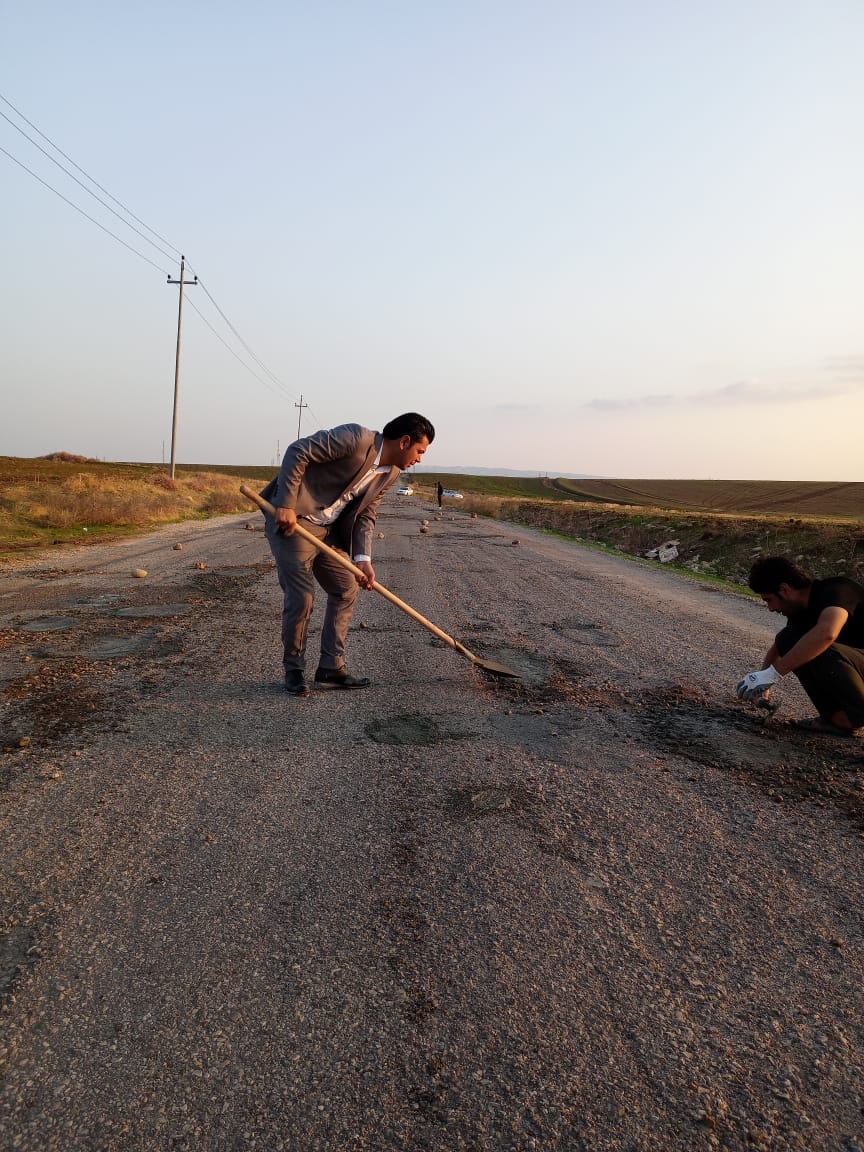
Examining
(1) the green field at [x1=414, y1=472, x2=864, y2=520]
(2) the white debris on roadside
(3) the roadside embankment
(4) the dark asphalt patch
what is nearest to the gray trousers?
(4) the dark asphalt patch

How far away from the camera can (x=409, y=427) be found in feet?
15.4

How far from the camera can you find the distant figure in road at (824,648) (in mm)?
4020

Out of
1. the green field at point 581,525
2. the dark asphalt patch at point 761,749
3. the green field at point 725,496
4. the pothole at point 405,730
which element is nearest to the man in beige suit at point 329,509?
the pothole at point 405,730

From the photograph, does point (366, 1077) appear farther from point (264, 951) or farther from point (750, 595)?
point (750, 595)

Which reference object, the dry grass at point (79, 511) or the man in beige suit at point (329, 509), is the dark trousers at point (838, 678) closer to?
the man in beige suit at point (329, 509)

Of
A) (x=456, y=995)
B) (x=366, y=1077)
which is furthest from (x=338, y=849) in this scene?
(x=366, y=1077)

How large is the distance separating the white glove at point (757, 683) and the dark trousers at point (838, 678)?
136 millimetres

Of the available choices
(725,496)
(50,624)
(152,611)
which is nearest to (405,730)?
(50,624)

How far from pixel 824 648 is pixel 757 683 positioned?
0.45m

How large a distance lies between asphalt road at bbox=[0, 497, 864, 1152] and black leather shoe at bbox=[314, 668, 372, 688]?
200mm

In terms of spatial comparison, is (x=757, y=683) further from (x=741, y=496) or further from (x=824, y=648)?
(x=741, y=496)

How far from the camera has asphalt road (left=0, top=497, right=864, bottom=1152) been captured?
1.62 m

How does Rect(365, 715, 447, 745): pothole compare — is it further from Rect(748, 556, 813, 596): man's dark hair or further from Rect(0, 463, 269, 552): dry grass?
Rect(0, 463, 269, 552): dry grass

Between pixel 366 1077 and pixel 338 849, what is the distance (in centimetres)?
106
